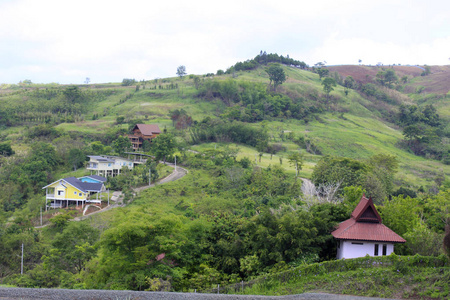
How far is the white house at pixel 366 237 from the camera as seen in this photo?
53.5 ft

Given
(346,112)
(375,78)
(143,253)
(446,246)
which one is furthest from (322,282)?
(375,78)

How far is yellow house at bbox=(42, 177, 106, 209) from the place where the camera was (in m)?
34.3

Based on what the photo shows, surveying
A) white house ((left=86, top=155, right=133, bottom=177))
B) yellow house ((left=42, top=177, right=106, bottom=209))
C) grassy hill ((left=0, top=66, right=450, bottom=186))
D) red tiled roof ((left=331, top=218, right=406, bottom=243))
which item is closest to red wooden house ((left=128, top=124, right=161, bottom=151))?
Result: white house ((left=86, top=155, right=133, bottom=177))

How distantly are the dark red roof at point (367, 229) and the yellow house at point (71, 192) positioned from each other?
77.1 ft

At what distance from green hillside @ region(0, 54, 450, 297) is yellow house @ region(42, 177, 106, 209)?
120 centimetres

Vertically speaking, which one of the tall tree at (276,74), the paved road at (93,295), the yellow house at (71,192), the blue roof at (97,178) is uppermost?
the tall tree at (276,74)

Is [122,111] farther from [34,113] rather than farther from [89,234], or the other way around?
[89,234]

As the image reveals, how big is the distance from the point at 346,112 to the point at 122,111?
40.5 metres

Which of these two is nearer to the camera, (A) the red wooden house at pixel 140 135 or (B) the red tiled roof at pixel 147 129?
(A) the red wooden house at pixel 140 135

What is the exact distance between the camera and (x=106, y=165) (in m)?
40.6

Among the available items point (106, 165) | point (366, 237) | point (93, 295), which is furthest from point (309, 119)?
point (93, 295)

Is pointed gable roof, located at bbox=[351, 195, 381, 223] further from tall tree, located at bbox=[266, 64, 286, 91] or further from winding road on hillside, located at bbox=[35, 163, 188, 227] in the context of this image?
tall tree, located at bbox=[266, 64, 286, 91]

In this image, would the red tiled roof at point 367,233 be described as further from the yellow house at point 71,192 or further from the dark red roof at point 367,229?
the yellow house at point 71,192

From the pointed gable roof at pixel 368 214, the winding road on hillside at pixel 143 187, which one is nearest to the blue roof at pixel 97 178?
the winding road on hillside at pixel 143 187
